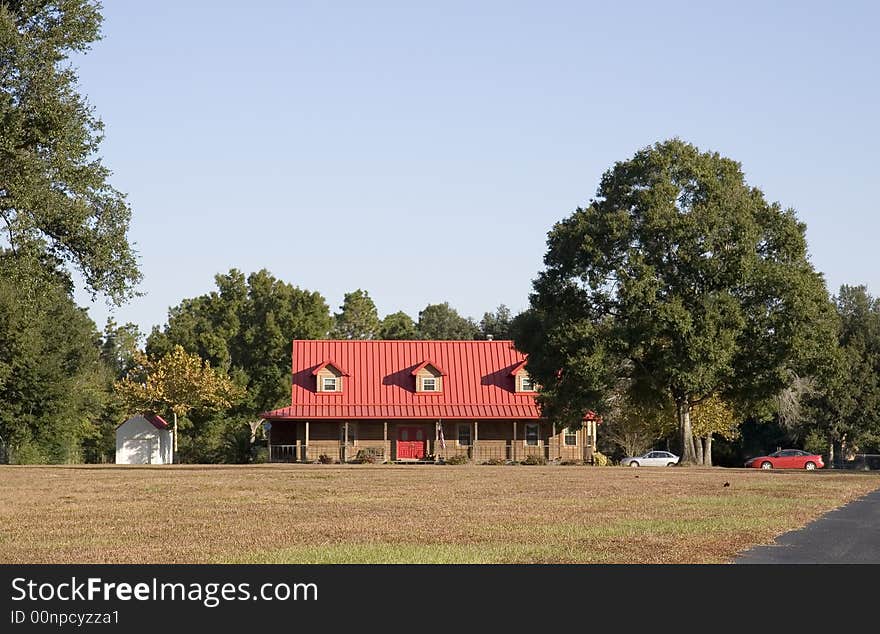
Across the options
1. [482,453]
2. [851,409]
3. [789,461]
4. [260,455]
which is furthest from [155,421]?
[851,409]

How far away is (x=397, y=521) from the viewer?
20.3 metres

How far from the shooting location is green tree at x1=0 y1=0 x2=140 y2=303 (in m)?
31.0

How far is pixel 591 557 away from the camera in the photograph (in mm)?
15156

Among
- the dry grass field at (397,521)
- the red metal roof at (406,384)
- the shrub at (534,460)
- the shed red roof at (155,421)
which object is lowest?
the dry grass field at (397,521)

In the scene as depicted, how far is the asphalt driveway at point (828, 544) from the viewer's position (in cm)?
1517

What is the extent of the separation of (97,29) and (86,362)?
48.5 m

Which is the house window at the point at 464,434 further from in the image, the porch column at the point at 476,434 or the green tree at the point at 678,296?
the green tree at the point at 678,296

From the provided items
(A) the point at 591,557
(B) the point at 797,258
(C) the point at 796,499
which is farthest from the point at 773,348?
(A) the point at 591,557

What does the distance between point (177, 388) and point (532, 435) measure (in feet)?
80.4

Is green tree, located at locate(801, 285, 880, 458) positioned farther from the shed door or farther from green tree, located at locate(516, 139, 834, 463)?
the shed door

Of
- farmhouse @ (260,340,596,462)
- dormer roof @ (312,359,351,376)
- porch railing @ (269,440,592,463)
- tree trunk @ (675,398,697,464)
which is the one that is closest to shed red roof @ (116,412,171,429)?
farmhouse @ (260,340,596,462)

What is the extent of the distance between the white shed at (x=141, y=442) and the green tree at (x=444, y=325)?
2351 inches

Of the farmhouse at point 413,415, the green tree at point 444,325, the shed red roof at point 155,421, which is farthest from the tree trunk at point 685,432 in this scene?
the green tree at point 444,325

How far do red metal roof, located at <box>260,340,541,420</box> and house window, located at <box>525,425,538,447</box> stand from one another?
1.49m
